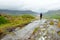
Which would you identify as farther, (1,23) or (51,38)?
(1,23)

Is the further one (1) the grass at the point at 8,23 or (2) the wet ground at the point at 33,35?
(1) the grass at the point at 8,23

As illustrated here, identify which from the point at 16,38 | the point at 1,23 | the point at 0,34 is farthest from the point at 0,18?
the point at 16,38

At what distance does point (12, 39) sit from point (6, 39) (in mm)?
544

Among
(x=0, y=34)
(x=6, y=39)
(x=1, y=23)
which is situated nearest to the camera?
(x=6, y=39)

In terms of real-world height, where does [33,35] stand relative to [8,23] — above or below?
above

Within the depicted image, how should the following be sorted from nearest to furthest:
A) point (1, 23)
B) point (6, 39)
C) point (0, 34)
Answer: point (6, 39) < point (0, 34) < point (1, 23)

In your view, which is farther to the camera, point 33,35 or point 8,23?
point 8,23

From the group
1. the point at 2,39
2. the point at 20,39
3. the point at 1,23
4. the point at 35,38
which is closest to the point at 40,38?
the point at 35,38

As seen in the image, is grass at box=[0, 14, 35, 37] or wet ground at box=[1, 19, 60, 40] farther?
grass at box=[0, 14, 35, 37]

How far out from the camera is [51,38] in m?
22.3

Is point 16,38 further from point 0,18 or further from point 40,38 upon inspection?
point 0,18

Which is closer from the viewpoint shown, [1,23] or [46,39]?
[46,39]

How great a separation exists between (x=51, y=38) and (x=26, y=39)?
2547 mm

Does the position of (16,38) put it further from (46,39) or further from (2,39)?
(46,39)
